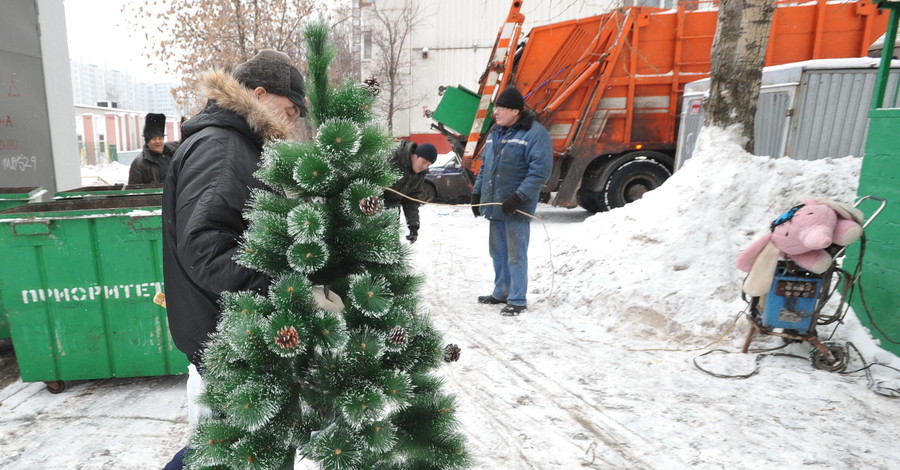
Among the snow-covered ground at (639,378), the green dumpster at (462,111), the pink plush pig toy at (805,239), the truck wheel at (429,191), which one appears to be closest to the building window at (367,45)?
the truck wheel at (429,191)

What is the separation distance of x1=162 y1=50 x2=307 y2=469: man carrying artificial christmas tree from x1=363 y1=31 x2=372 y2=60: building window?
2390 cm

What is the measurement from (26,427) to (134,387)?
26.1 inches

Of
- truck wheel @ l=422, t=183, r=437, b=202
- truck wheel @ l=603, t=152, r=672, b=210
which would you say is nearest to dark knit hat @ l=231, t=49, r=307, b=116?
truck wheel @ l=603, t=152, r=672, b=210

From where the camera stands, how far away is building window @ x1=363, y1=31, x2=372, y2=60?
24344 millimetres

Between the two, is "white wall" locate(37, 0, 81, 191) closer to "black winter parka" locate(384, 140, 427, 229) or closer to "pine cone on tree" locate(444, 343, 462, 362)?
"black winter parka" locate(384, 140, 427, 229)

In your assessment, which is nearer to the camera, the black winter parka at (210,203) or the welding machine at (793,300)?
the black winter parka at (210,203)

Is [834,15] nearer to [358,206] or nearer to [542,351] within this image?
[542,351]

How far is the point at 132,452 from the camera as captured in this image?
2932 millimetres

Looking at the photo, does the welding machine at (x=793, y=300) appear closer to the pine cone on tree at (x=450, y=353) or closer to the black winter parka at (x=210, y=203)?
the pine cone on tree at (x=450, y=353)

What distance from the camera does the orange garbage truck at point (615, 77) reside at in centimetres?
798

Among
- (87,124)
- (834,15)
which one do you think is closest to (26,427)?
(834,15)

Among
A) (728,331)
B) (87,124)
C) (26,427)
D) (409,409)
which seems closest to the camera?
(409,409)

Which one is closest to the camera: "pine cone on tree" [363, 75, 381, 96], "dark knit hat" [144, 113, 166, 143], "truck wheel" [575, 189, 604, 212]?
"pine cone on tree" [363, 75, 381, 96]

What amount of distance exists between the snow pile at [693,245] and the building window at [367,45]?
21294 millimetres
